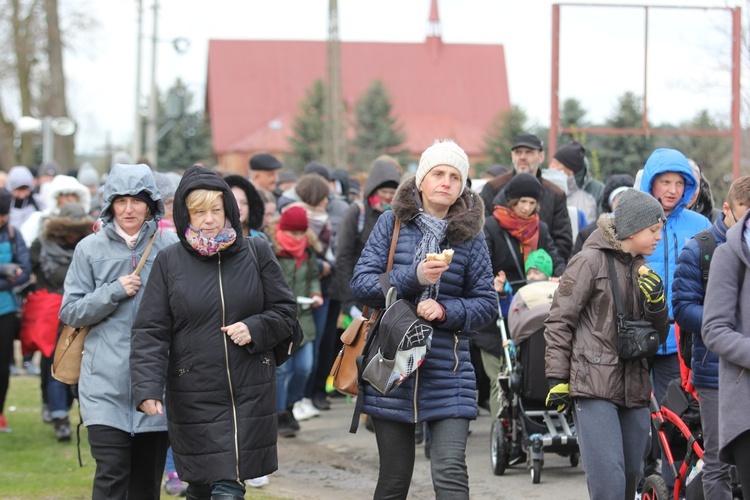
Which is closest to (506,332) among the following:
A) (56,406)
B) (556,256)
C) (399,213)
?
(556,256)

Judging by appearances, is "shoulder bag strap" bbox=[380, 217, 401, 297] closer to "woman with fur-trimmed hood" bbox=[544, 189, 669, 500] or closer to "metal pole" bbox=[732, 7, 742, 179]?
"woman with fur-trimmed hood" bbox=[544, 189, 669, 500]

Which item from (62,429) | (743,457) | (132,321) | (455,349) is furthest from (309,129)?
(743,457)

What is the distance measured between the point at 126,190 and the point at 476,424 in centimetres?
540

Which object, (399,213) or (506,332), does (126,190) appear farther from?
(506,332)

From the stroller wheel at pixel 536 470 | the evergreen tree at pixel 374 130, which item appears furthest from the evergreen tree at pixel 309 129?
the stroller wheel at pixel 536 470

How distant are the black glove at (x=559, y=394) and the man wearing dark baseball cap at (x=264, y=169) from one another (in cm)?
628

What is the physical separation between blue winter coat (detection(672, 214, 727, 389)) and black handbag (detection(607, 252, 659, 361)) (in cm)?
25

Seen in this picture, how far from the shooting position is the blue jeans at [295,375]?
32.9ft

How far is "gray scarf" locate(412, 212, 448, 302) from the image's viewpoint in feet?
18.3

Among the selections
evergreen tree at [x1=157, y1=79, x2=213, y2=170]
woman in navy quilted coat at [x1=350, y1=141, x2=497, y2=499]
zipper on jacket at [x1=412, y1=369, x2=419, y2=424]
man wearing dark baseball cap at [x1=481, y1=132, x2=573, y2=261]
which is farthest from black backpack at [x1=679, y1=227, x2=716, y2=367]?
evergreen tree at [x1=157, y1=79, x2=213, y2=170]

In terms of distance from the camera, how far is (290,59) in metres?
73.2

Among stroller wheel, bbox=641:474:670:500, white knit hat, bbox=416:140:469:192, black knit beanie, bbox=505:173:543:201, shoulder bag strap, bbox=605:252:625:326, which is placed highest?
white knit hat, bbox=416:140:469:192

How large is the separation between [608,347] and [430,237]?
107 cm

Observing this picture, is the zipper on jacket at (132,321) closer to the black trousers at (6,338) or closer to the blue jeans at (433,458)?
the blue jeans at (433,458)
